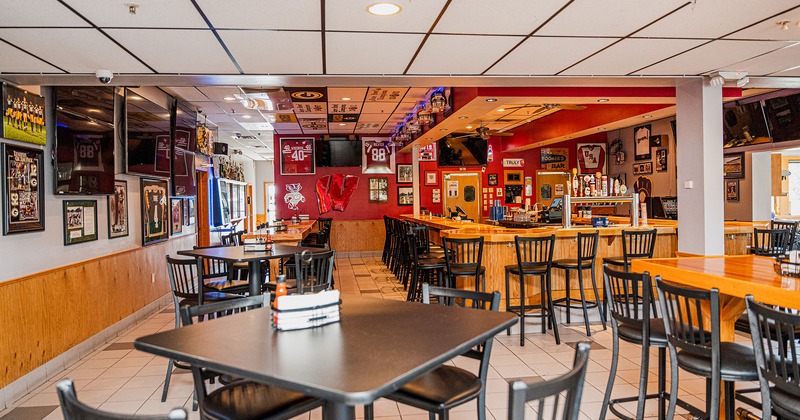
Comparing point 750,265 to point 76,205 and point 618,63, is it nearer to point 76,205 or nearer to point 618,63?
point 618,63

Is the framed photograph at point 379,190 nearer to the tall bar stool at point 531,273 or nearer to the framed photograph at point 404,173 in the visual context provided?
the framed photograph at point 404,173

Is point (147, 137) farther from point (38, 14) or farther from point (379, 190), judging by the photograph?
point (379, 190)

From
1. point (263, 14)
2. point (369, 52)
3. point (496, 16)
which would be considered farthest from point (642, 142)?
point (263, 14)

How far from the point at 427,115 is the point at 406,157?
5754 mm

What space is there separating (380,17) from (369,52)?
80 cm

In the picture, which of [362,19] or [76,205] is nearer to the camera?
[362,19]

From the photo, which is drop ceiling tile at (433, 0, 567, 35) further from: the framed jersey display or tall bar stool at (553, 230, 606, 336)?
the framed jersey display

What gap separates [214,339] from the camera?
203cm

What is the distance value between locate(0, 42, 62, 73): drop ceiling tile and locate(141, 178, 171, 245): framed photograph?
2.74m

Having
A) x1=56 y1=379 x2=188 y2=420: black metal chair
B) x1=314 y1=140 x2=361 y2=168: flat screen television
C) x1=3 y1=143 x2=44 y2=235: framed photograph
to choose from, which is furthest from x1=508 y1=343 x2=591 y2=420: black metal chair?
x1=314 y1=140 x2=361 y2=168: flat screen television

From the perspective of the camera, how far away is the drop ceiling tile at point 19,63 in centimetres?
366

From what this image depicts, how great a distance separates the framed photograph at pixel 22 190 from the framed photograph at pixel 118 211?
135 centimetres

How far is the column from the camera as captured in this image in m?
5.23

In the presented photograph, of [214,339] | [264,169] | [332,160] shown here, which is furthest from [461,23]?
[264,169]
